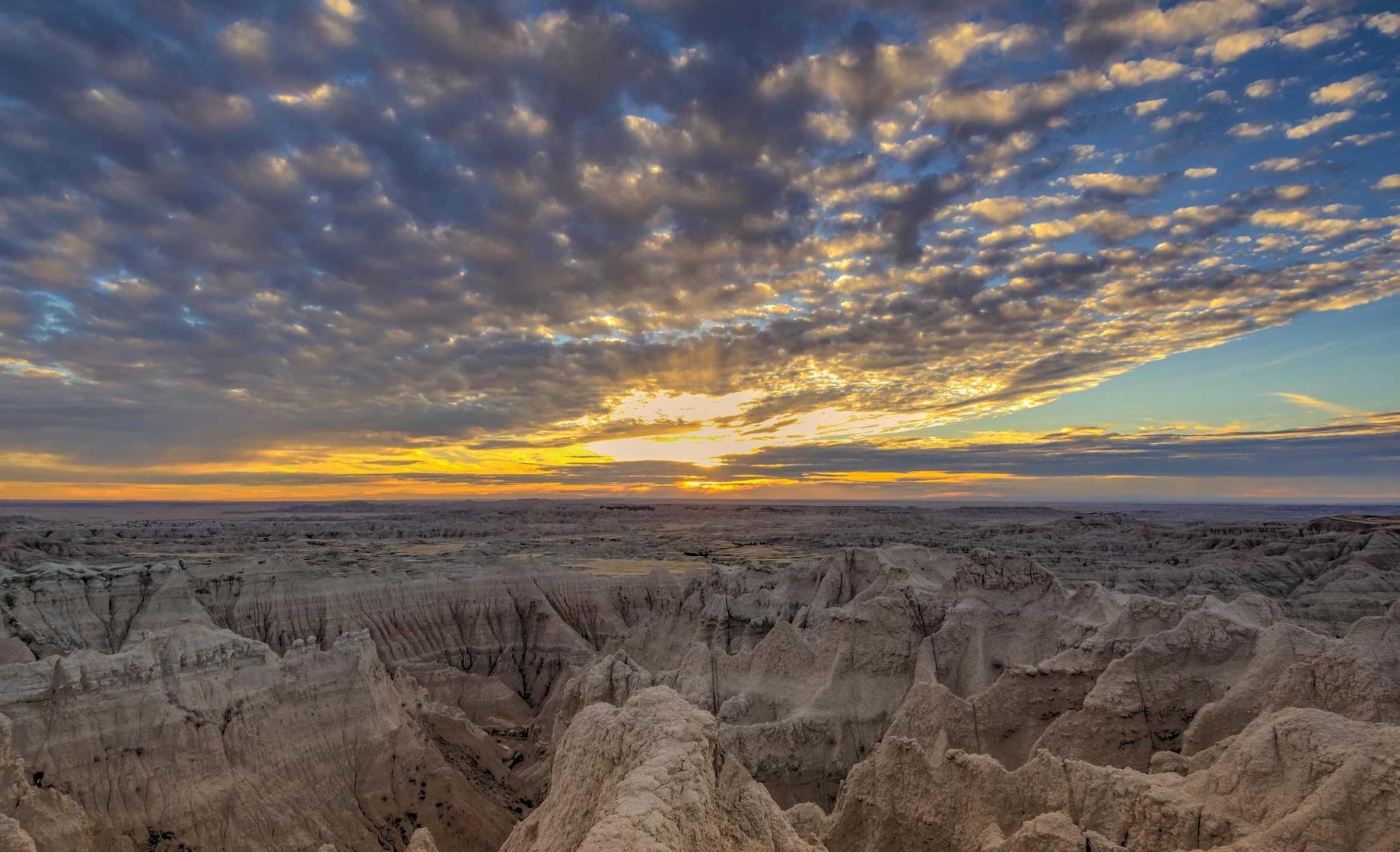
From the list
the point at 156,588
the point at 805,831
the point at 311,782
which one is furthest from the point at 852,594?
the point at 156,588

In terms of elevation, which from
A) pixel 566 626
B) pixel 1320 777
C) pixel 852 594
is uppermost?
pixel 1320 777

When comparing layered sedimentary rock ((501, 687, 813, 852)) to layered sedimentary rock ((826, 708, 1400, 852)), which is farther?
layered sedimentary rock ((826, 708, 1400, 852))

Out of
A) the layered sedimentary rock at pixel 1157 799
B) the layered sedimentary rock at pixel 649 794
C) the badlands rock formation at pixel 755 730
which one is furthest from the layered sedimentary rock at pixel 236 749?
the layered sedimentary rock at pixel 1157 799

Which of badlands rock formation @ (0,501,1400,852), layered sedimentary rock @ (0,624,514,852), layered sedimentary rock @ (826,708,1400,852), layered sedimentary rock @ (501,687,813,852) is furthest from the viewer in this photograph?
layered sedimentary rock @ (0,624,514,852)

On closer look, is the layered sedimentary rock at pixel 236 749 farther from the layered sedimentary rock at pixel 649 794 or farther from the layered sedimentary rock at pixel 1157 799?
the layered sedimentary rock at pixel 1157 799

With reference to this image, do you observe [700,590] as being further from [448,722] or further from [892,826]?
[892,826]

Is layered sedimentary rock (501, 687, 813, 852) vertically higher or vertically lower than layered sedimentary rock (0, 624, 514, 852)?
higher

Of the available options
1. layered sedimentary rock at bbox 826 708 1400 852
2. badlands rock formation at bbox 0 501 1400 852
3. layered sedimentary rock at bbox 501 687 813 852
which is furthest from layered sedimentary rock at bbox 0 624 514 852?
layered sedimentary rock at bbox 826 708 1400 852

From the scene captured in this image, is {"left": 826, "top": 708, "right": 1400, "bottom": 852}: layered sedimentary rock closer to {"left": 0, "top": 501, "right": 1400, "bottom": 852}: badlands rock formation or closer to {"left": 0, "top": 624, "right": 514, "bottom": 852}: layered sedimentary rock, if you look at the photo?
{"left": 0, "top": 501, "right": 1400, "bottom": 852}: badlands rock formation

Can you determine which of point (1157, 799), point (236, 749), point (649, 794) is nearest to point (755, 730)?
point (1157, 799)
